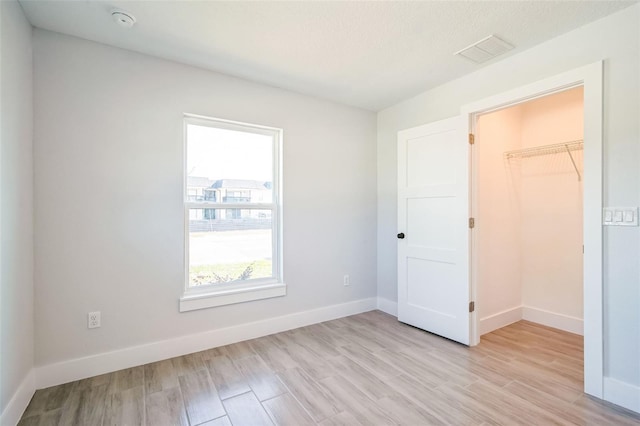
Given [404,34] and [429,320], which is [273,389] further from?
[404,34]

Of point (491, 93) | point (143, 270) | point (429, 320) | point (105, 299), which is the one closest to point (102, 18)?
point (143, 270)

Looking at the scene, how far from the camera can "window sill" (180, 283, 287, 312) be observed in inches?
104


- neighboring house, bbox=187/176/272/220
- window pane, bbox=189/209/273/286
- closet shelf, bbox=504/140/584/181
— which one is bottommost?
window pane, bbox=189/209/273/286

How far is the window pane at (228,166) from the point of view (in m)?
2.75

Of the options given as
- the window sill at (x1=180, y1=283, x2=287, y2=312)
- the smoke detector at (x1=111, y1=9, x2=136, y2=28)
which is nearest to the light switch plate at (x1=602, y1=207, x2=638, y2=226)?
the window sill at (x1=180, y1=283, x2=287, y2=312)

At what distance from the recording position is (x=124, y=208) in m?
2.38

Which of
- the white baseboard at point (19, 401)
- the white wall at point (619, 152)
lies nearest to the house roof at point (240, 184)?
the white baseboard at point (19, 401)

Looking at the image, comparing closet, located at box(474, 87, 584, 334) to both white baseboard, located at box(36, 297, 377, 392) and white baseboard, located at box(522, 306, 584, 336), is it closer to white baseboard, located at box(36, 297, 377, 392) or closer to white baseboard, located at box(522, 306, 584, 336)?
white baseboard, located at box(522, 306, 584, 336)

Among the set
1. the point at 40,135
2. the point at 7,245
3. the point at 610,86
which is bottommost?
the point at 7,245

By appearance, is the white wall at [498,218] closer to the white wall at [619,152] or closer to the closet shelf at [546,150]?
the closet shelf at [546,150]

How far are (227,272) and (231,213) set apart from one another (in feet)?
1.87

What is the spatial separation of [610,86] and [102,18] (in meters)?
3.40

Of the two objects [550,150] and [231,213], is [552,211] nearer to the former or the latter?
[550,150]

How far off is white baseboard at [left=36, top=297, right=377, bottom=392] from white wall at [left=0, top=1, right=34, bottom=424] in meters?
0.17
